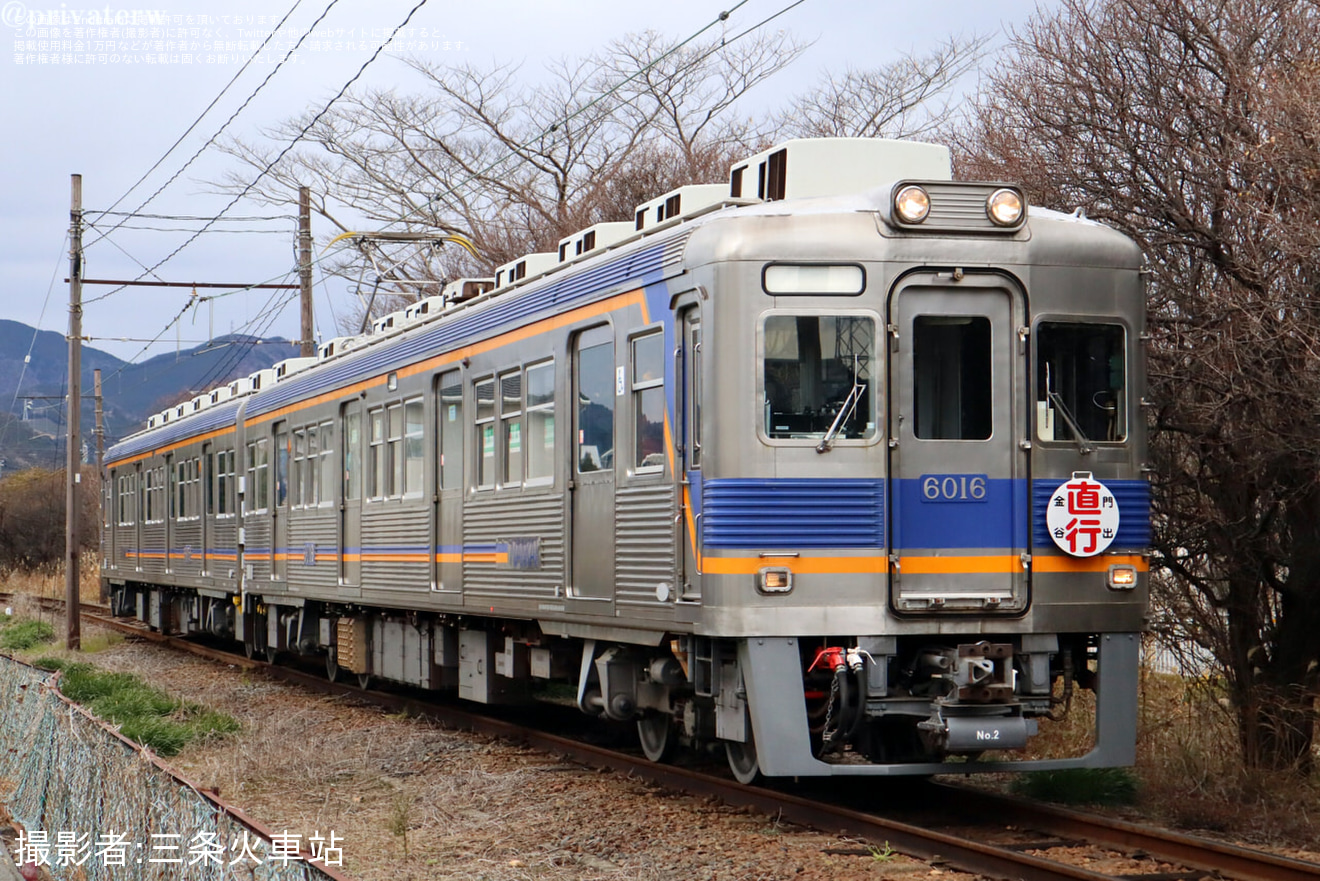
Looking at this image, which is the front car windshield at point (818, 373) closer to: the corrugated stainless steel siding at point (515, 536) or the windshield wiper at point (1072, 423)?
the windshield wiper at point (1072, 423)

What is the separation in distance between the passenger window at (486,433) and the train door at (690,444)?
331cm

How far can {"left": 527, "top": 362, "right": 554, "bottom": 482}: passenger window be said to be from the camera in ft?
35.9

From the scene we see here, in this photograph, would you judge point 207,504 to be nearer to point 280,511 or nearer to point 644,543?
point 280,511

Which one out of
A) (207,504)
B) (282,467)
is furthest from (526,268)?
(207,504)

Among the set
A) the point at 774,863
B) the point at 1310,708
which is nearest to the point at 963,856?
the point at 774,863

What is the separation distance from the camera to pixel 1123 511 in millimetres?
8781

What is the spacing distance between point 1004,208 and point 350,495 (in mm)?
8699

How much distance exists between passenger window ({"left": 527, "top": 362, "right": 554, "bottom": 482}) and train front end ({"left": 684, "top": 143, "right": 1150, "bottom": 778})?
7.61 feet

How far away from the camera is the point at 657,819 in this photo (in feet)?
29.7

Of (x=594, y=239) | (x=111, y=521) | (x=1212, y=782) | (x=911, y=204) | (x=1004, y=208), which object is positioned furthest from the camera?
(x=111, y=521)

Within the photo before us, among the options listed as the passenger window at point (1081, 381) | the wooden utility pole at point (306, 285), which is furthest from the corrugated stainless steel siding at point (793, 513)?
the wooden utility pole at point (306, 285)

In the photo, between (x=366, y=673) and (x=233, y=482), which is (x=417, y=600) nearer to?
(x=366, y=673)

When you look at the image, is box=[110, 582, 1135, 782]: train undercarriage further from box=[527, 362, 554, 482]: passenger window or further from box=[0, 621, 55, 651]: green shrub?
box=[0, 621, 55, 651]: green shrub

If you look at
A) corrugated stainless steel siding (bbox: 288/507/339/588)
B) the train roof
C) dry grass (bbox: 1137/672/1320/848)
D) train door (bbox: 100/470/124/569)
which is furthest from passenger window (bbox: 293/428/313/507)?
train door (bbox: 100/470/124/569)
